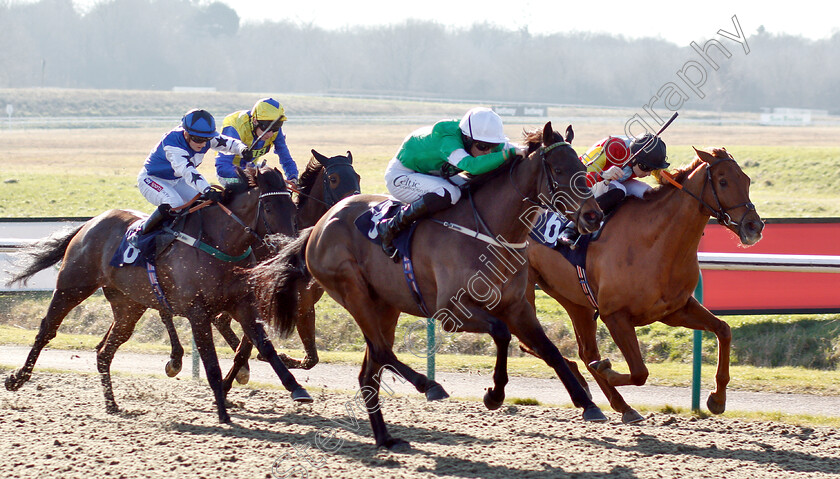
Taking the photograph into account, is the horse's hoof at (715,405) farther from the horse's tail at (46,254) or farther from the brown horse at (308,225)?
the horse's tail at (46,254)

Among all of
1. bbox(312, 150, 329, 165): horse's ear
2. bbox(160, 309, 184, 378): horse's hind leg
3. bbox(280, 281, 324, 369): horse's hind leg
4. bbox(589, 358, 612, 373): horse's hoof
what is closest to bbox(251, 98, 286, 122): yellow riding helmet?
bbox(312, 150, 329, 165): horse's ear

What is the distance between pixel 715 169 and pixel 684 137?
2399cm

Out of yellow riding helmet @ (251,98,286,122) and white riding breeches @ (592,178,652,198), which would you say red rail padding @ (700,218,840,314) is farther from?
yellow riding helmet @ (251,98,286,122)

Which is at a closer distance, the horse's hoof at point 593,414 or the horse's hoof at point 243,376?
the horse's hoof at point 593,414

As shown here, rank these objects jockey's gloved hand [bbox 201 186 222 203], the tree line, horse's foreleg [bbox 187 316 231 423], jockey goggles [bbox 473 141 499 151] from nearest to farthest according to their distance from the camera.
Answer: jockey goggles [bbox 473 141 499 151] < horse's foreleg [bbox 187 316 231 423] < jockey's gloved hand [bbox 201 186 222 203] < the tree line

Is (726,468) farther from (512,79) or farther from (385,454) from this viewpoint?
(512,79)

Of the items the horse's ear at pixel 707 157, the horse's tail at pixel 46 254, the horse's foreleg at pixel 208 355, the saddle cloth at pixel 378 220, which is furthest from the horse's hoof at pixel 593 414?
the horse's tail at pixel 46 254

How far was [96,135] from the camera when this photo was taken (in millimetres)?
35281

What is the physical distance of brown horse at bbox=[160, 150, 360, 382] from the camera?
268 inches

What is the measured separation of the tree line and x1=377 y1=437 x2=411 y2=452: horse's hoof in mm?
47497

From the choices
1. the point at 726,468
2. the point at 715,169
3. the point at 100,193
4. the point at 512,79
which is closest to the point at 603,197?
the point at 715,169

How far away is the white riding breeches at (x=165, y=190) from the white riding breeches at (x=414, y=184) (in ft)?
5.70

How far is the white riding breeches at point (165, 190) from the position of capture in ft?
21.4

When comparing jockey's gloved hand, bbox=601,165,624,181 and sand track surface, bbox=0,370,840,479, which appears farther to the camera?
jockey's gloved hand, bbox=601,165,624,181
